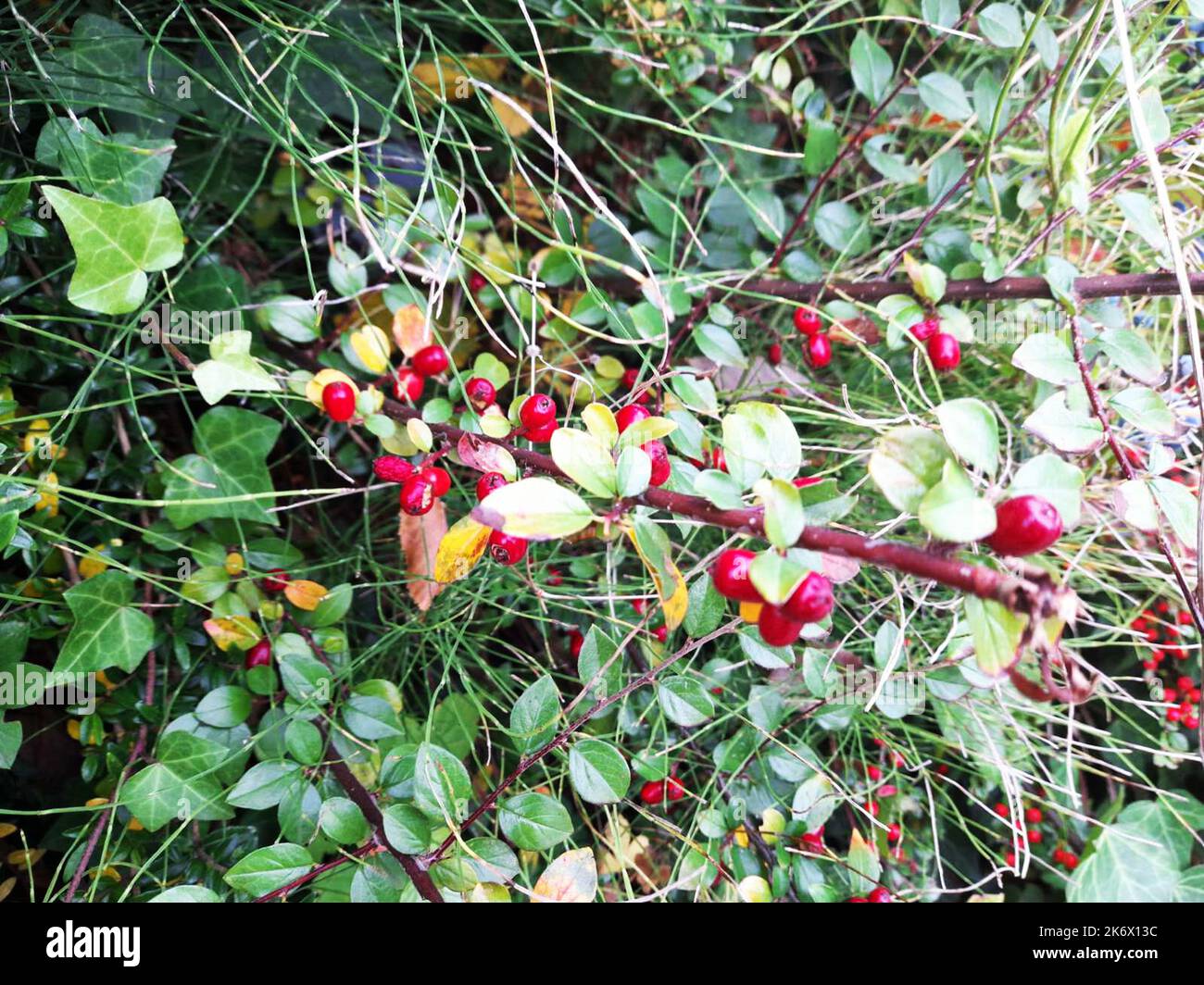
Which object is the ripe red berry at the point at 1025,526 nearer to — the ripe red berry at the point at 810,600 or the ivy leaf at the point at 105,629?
the ripe red berry at the point at 810,600

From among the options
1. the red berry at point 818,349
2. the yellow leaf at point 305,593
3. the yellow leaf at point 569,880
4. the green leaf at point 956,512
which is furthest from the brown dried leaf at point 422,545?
the green leaf at point 956,512

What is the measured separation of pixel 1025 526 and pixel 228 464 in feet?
2.31

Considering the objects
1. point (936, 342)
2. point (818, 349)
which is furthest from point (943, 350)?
point (818, 349)

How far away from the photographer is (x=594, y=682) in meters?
0.62

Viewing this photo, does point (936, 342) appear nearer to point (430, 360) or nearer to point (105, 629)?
point (430, 360)

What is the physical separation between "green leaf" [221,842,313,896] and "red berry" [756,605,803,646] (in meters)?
0.38

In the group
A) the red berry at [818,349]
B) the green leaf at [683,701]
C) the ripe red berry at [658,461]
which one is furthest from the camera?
the red berry at [818,349]

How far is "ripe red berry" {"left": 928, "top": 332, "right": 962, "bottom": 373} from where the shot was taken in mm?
779

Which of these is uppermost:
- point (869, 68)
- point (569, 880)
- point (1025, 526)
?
point (869, 68)

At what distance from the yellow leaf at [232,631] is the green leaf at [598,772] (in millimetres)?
330

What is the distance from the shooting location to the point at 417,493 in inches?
23.4

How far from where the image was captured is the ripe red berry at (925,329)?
2.60 ft
